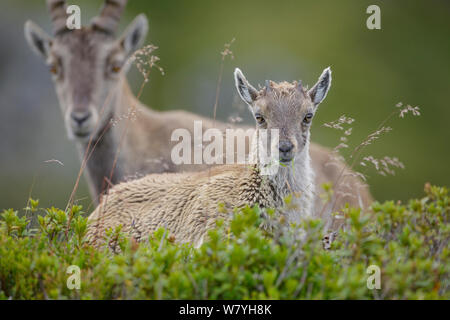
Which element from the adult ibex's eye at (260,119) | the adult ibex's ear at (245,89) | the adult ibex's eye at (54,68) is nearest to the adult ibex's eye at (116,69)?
the adult ibex's eye at (54,68)

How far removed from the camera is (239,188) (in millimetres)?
5570

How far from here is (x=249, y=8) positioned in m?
27.6

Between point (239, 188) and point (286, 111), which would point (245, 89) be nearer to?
point (286, 111)

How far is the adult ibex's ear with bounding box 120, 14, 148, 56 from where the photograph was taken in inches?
344

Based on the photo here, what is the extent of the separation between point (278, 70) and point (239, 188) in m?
18.5

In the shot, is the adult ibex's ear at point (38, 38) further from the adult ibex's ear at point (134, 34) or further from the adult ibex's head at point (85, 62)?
the adult ibex's ear at point (134, 34)

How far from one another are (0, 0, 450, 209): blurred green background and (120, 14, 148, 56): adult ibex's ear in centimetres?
1005

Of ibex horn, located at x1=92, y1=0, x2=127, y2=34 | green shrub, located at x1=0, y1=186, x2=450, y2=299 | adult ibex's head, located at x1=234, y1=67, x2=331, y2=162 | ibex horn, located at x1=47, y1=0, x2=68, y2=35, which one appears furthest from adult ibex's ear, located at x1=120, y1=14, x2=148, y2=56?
green shrub, located at x1=0, y1=186, x2=450, y2=299

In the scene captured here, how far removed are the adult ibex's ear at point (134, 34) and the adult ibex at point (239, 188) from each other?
329 centimetres

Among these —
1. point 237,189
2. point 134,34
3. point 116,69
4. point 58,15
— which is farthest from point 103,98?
point 237,189

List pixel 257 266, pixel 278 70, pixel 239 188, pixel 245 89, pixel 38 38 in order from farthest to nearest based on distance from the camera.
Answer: pixel 278 70 < pixel 38 38 < pixel 245 89 < pixel 239 188 < pixel 257 266

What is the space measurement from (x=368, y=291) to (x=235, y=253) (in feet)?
3.24

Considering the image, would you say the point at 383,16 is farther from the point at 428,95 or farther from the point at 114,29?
the point at 114,29

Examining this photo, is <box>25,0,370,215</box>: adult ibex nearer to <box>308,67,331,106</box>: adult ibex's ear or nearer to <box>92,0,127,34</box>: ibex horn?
<box>92,0,127,34</box>: ibex horn
